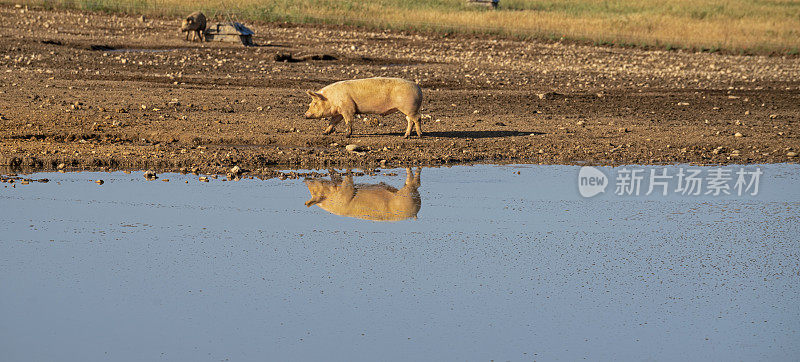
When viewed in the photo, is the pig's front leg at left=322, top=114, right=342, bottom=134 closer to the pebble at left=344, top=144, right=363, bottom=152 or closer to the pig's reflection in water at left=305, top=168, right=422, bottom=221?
the pebble at left=344, top=144, right=363, bottom=152

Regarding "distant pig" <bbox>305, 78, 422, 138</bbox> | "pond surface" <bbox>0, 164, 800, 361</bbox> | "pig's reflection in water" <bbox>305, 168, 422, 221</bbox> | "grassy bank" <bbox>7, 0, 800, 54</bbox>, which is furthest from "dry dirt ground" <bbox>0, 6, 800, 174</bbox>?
"grassy bank" <bbox>7, 0, 800, 54</bbox>

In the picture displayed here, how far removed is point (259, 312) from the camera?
21.6 ft

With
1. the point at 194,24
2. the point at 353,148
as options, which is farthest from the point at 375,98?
the point at 194,24

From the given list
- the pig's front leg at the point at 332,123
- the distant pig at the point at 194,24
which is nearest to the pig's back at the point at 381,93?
the pig's front leg at the point at 332,123

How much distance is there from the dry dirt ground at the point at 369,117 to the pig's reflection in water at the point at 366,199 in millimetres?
976

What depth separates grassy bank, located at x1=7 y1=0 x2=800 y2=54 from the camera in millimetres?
33406

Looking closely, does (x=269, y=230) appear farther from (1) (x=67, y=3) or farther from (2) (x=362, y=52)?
(1) (x=67, y=3)

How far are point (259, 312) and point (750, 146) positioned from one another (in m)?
8.58

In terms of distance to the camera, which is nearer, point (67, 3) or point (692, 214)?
point (692, 214)

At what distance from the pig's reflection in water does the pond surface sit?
6 cm

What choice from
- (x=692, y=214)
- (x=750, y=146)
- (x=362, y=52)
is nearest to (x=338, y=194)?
(x=692, y=214)

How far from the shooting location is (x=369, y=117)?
48.7ft

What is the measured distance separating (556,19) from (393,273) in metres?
32.7

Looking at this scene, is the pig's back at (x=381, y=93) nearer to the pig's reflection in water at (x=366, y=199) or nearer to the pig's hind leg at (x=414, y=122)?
the pig's hind leg at (x=414, y=122)
